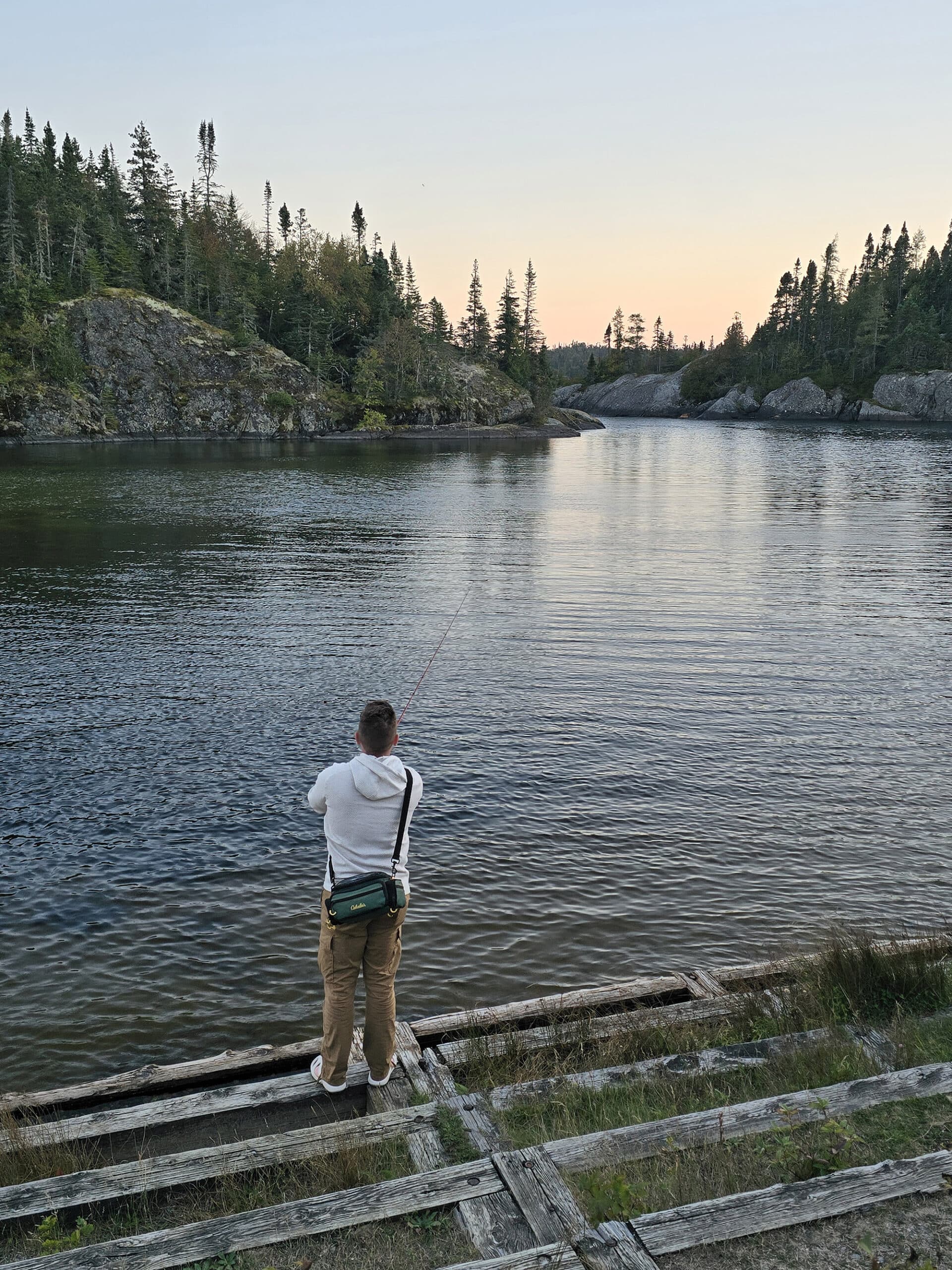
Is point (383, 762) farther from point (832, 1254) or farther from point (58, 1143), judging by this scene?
point (832, 1254)

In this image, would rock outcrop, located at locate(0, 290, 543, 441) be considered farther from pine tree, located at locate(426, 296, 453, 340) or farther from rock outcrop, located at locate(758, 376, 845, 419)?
rock outcrop, located at locate(758, 376, 845, 419)

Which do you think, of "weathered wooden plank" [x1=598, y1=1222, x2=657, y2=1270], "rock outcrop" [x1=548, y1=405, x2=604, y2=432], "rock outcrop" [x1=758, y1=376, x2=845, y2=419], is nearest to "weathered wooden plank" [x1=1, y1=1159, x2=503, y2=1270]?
"weathered wooden plank" [x1=598, y1=1222, x2=657, y2=1270]

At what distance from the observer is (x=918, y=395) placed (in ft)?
506

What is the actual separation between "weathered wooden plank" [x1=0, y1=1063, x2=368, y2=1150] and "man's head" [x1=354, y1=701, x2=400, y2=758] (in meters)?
2.43

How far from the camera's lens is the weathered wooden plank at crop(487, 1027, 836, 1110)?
18.7ft

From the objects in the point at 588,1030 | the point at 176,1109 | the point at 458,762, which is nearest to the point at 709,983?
the point at 588,1030

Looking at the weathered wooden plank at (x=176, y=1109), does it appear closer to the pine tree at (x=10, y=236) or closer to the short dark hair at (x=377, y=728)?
the short dark hair at (x=377, y=728)

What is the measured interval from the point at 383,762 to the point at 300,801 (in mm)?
6889

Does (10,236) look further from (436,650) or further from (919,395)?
(919,395)

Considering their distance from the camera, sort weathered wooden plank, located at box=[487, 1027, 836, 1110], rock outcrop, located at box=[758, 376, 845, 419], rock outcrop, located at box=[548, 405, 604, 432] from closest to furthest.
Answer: weathered wooden plank, located at box=[487, 1027, 836, 1110]
rock outcrop, located at box=[548, 405, 604, 432]
rock outcrop, located at box=[758, 376, 845, 419]

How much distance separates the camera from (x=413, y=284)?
6698 inches

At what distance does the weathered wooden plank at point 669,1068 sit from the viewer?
5688mm

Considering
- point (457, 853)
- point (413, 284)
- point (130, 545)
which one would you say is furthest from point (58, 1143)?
point (413, 284)

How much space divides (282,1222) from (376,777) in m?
2.57
